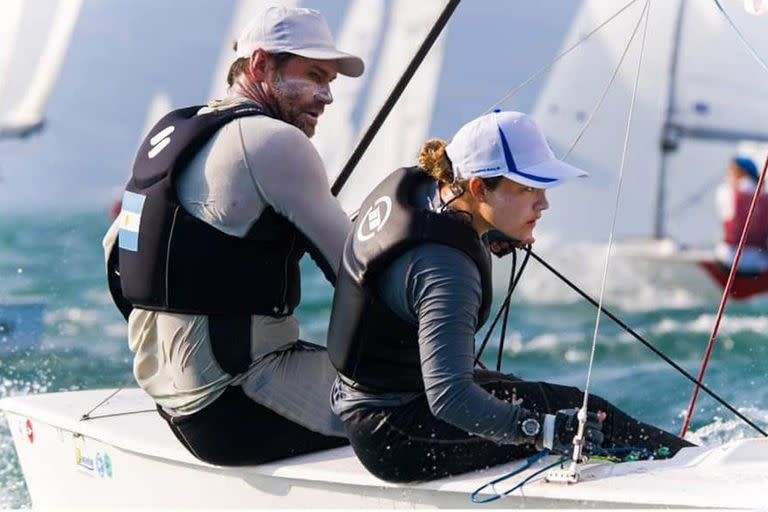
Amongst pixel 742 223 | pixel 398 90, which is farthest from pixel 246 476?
pixel 742 223

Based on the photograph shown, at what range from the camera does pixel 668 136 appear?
12.8 m

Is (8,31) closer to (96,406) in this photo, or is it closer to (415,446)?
(96,406)

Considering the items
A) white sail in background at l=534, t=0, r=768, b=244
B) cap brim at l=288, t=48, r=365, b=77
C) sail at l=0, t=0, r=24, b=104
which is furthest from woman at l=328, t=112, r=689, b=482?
sail at l=0, t=0, r=24, b=104

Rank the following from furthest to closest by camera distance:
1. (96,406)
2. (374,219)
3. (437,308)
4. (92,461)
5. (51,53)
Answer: (51,53) → (96,406) → (92,461) → (374,219) → (437,308)

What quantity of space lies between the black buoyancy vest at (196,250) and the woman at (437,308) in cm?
21

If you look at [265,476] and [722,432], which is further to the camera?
[722,432]

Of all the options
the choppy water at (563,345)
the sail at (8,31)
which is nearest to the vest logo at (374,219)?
the choppy water at (563,345)

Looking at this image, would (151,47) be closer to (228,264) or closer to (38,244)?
(38,244)

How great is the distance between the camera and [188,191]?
2232 mm

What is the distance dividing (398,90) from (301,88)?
14.1 inches

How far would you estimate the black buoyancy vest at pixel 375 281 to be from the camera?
1.95 metres

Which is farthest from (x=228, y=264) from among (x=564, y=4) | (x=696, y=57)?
(x=564, y=4)

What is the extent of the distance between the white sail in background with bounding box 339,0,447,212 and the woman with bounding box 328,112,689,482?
10278 millimetres

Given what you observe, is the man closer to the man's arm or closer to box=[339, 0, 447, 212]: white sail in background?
the man's arm
